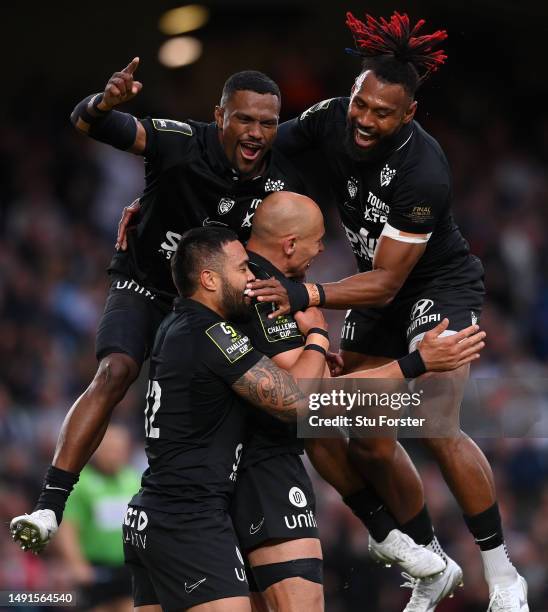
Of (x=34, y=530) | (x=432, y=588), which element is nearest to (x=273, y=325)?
(x=34, y=530)

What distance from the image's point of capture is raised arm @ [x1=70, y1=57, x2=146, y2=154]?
5680 mm

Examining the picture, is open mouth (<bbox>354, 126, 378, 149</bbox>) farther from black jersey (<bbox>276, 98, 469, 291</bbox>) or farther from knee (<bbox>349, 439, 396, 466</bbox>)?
knee (<bbox>349, 439, 396, 466</bbox>)

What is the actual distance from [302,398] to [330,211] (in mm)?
7629

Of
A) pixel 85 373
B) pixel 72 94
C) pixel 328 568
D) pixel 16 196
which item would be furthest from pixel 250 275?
pixel 72 94

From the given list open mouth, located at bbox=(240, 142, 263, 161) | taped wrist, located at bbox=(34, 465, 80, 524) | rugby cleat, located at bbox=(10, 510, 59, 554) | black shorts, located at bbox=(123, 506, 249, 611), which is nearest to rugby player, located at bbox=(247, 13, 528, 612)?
open mouth, located at bbox=(240, 142, 263, 161)

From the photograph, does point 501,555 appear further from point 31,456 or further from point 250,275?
point 31,456

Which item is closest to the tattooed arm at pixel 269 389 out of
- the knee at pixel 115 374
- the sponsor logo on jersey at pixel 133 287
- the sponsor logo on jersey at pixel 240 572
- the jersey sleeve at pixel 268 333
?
the jersey sleeve at pixel 268 333

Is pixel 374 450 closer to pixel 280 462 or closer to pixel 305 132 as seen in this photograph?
pixel 280 462

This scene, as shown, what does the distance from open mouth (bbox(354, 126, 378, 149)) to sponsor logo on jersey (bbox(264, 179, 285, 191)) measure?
438 millimetres

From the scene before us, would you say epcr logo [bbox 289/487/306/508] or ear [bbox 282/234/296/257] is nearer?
epcr logo [bbox 289/487/306/508]

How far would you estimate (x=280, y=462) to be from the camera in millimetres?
5633

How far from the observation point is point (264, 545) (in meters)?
5.55

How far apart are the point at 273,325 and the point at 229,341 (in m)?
0.31

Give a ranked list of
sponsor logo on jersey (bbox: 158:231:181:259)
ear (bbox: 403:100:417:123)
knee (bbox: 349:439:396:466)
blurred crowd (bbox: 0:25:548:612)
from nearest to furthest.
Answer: ear (bbox: 403:100:417:123), knee (bbox: 349:439:396:466), sponsor logo on jersey (bbox: 158:231:181:259), blurred crowd (bbox: 0:25:548:612)
